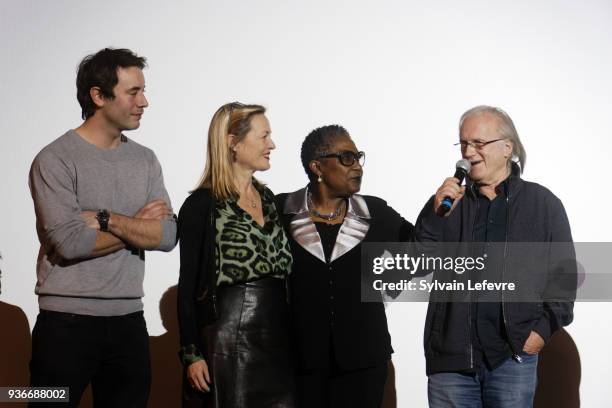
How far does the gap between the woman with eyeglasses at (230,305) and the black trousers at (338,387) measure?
7cm

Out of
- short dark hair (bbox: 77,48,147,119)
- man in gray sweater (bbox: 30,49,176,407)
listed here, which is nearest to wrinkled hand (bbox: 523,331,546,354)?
man in gray sweater (bbox: 30,49,176,407)

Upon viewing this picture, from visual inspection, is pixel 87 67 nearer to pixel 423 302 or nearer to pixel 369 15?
pixel 369 15

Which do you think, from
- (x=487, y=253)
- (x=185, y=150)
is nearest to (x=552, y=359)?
(x=487, y=253)

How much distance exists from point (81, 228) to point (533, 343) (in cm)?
162

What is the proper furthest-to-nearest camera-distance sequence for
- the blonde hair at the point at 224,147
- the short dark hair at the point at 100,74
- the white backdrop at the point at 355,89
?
the white backdrop at the point at 355,89
the blonde hair at the point at 224,147
the short dark hair at the point at 100,74

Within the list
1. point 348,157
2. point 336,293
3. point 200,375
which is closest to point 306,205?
point 348,157

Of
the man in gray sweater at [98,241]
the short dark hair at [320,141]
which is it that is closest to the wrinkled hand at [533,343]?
the short dark hair at [320,141]

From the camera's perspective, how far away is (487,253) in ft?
9.57

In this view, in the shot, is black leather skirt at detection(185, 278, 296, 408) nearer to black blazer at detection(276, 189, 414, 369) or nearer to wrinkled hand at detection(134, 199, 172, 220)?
black blazer at detection(276, 189, 414, 369)

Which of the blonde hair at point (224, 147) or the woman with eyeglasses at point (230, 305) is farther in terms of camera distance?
the blonde hair at point (224, 147)

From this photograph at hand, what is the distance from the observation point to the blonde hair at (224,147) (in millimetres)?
3088

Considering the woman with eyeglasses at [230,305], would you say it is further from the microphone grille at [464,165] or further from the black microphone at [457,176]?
the microphone grille at [464,165]

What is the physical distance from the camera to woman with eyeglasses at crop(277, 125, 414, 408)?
3.04m

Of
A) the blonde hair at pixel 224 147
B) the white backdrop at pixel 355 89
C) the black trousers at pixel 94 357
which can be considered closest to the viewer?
the black trousers at pixel 94 357
